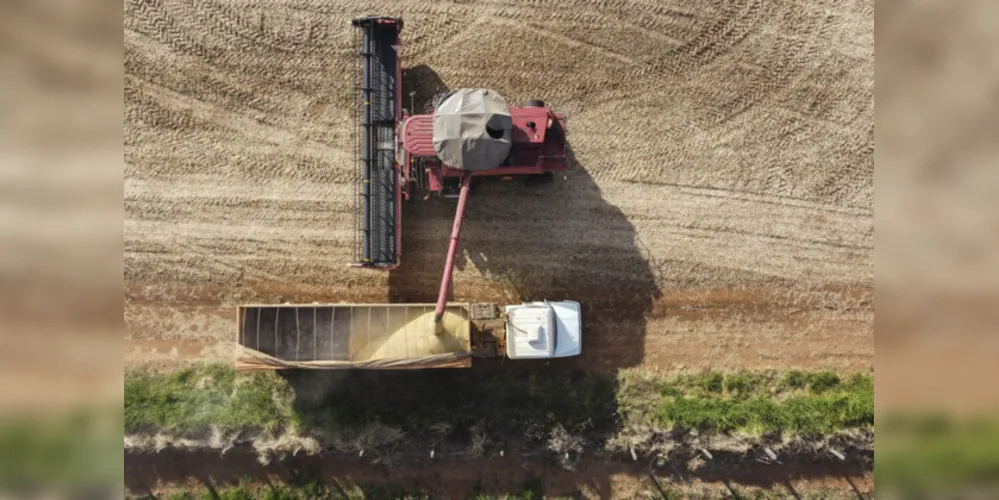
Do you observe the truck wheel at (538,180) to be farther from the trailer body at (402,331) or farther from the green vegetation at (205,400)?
the green vegetation at (205,400)

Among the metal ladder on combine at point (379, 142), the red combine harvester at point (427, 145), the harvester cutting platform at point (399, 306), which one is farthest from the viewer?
the metal ladder on combine at point (379, 142)

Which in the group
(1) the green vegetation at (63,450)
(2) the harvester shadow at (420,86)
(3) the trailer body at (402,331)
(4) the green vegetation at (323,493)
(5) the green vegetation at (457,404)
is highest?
(2) the harvester shadow at (420,86)

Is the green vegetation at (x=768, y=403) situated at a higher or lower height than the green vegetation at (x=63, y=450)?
lower

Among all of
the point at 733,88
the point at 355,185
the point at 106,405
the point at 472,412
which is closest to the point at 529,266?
the point at 472,412

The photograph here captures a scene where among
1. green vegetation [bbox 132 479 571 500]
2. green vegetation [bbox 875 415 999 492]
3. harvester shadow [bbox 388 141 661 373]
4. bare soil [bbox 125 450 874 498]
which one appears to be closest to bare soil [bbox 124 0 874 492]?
harvester shadow [bbox 388 141 661 373]

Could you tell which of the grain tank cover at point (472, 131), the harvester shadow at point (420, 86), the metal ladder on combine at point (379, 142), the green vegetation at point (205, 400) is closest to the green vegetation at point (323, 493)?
the green vegetation at point (205, 400)

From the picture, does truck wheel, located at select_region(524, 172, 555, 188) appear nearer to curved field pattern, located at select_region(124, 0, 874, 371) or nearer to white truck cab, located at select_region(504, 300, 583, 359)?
curved field pattern, located at select_region(124, 0, 874, 371)

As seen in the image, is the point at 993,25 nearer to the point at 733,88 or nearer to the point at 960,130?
the point at 960,130

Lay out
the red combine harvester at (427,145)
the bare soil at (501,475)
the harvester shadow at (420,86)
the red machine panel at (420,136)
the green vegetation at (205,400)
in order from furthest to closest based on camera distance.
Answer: the harvester shadow at (420,86), the bare soil at (501,475), the green vegetation at (205,400), the red machine panel at (420,136), the red combine harvester at (427,145)
